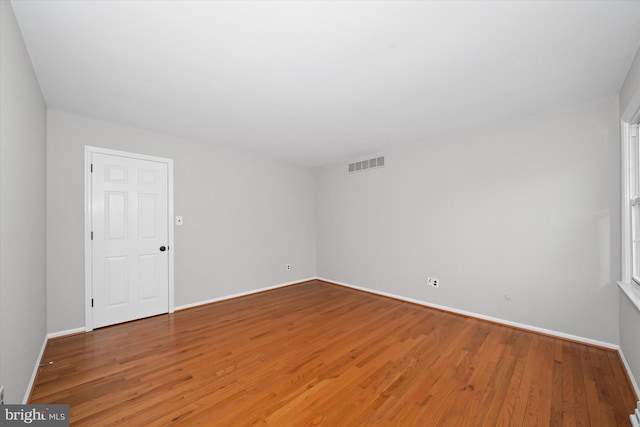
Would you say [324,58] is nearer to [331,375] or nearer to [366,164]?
[331,375]

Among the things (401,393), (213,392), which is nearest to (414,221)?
(401,393)

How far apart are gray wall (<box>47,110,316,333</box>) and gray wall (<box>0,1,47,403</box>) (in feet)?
2.00

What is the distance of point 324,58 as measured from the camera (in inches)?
81.0

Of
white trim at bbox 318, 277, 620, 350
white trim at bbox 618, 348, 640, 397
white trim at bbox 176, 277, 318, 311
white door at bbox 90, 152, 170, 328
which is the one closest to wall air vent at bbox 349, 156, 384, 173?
white trim at bbox 318, 277, 620, 350

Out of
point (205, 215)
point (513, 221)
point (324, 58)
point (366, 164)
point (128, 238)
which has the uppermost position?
point (324, 58)

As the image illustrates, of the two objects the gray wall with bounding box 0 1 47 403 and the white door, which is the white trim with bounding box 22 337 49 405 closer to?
the gray wall with bounding box 0 1 47 403

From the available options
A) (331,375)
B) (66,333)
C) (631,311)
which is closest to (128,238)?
(66,333)

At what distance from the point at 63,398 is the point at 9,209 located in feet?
4.86

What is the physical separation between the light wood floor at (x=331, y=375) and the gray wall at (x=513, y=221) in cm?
44

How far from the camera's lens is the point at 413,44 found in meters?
1.89

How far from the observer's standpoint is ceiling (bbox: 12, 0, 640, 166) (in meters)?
1.61

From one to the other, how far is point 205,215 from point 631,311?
505cm

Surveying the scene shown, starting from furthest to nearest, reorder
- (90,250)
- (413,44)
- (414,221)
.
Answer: (414,221) < (90,250) < (413,44)

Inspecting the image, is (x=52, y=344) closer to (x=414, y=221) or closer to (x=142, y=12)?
(x=142, y=12)
